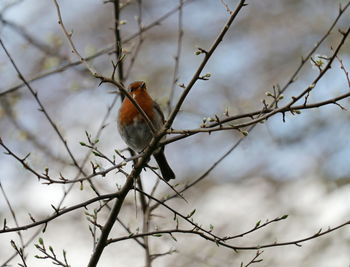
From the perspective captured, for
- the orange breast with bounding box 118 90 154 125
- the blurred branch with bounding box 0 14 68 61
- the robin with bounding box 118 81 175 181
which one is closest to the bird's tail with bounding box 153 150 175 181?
the robin with bounding box 118 81 175 181

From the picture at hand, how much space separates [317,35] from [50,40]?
615 centimetres

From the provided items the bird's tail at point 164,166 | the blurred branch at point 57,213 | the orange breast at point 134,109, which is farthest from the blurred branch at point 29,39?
the blurred branch at point 57,213

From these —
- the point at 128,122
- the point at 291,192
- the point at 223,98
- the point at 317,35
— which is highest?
the point at 317,35

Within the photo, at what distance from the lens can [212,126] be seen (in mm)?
2713

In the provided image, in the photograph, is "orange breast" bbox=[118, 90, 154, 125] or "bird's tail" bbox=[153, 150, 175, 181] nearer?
"orange breast" bbox=[118, 90, 154, 125]

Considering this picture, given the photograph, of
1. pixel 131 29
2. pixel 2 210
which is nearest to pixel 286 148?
pixel 131 29

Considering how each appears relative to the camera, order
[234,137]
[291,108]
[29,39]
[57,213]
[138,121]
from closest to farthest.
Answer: [291,108], [57,213], [138,121], [29,39], [234,137]

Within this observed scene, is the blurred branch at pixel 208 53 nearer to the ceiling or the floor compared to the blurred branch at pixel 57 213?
nearer to the ceiling

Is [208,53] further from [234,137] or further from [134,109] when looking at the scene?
[234,137]

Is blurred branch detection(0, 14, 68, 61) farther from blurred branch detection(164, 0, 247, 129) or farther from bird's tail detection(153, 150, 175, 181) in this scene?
blurred branch detection(164, 0, 247, 129)

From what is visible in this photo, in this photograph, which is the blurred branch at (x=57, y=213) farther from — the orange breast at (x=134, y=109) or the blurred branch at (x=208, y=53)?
the orange breast at (x=134, y=109)

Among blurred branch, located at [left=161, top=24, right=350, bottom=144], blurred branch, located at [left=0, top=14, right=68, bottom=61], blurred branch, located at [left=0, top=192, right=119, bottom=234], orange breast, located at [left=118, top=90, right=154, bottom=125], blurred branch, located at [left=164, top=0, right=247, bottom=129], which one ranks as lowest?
blurred branch, located at [left=0, top=192, right=119, bottom=234]

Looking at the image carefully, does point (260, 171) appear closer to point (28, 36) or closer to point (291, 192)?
point (291, 192)

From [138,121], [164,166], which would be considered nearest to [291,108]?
[138,121]
